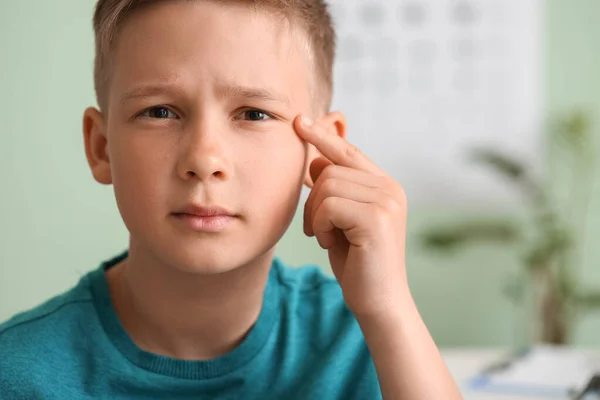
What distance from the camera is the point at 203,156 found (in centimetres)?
80

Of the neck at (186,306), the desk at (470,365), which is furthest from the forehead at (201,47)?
the desk at (470,365)

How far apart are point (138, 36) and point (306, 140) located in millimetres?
250

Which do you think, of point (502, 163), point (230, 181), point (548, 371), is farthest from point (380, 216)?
point (502, 163)

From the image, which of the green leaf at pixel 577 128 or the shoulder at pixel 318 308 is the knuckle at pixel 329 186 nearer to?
the shoulder at pixel 318 308

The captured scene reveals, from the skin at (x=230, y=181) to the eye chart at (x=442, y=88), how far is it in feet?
5.52

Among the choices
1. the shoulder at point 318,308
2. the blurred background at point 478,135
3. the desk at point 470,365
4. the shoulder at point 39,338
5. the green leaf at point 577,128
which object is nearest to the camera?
the shoulder at point 39,338

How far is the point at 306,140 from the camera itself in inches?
36.8

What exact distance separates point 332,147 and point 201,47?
0.72 feet

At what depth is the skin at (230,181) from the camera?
834 millimetres

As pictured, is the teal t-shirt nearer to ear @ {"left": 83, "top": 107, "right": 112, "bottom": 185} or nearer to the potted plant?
ear @ {"left": 83, "top": 107, "right": 112, "bottom": 185}

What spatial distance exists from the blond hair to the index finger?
4.0 inches

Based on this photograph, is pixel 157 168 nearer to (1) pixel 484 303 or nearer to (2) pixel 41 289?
(2) pixel 41 289

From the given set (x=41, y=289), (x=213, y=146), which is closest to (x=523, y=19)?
(x=41, y=289)

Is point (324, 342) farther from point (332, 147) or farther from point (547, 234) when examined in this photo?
point (547, 234)
